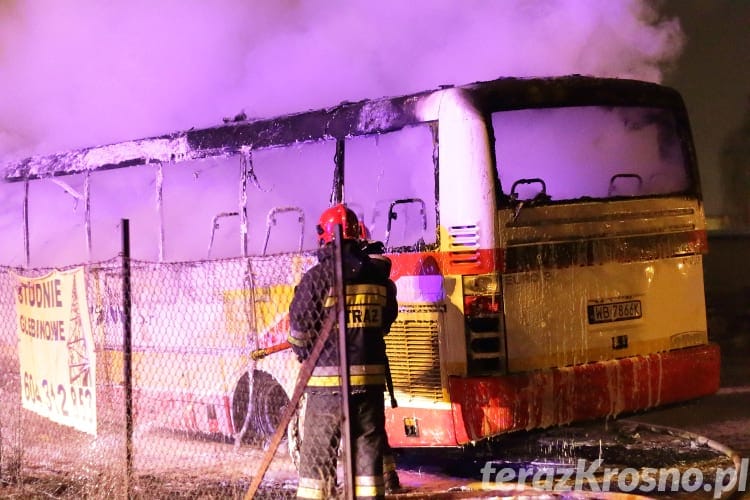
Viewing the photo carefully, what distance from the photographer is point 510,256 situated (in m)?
6.10

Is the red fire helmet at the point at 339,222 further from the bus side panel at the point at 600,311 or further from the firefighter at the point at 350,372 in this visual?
the bus side panel at the point at 600,311

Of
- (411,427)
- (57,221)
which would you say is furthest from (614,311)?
(57,221)

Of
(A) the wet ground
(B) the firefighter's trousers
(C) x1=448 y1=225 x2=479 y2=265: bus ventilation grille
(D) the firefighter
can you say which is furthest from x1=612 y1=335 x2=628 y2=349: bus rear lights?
(B) the firefighter's trousers

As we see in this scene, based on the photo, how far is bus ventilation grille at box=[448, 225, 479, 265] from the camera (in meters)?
6.02

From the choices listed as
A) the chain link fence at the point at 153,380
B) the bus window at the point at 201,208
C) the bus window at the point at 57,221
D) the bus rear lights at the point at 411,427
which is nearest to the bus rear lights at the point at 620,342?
the bus rear lights at the point at 411,427

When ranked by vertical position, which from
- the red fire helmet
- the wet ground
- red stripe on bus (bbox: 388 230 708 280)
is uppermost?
the red fire helmet

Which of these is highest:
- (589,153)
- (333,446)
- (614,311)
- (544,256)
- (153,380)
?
(589,153)

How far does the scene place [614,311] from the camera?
6.73 meters

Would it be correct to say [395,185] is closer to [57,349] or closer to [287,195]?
[287,195]

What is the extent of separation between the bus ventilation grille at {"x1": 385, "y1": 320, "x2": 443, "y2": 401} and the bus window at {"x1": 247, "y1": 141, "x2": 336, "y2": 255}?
1331mm

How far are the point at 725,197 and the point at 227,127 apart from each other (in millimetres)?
18877

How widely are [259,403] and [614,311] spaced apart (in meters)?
3.10

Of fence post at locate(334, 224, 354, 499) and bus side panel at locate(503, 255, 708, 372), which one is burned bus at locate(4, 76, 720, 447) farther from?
fence post at locate(334, 224, 354, 499)

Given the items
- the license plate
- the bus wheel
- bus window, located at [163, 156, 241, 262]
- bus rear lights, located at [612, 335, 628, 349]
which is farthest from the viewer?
bus window, located at [163, 156, 241, 262]
